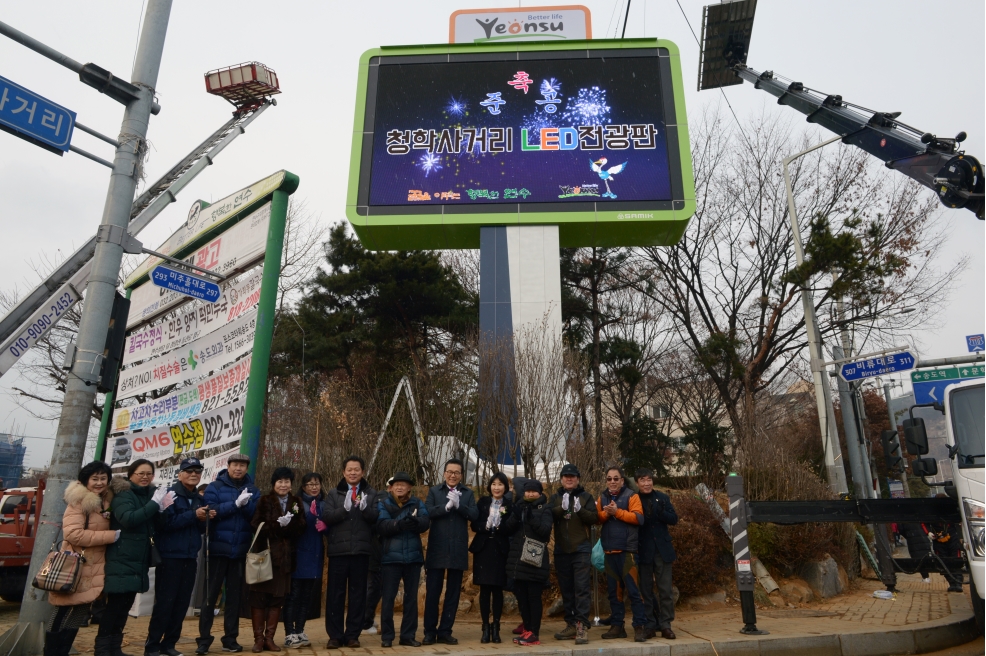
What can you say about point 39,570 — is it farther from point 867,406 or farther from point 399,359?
point 867,406

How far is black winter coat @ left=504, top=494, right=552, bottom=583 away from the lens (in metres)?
7.00

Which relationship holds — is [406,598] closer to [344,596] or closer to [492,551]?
[344,596]

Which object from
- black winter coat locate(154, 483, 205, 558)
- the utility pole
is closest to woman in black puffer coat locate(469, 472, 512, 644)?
black winter coat locate(154, 483, 205, 558)

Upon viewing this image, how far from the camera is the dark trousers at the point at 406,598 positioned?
6812 mm

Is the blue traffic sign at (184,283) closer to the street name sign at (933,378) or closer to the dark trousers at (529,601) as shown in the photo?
the dark trousers at (529,601)

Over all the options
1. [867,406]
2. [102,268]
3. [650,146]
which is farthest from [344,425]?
[867,406]

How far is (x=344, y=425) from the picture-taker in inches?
554

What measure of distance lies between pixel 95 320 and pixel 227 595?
114 inches

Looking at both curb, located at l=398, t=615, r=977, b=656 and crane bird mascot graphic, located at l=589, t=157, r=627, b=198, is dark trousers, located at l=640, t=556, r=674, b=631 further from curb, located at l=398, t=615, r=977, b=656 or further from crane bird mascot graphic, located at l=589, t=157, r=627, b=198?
crane bird mascot graphic, located at l=589, t=157, r=627, b=198

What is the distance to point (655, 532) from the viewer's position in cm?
754

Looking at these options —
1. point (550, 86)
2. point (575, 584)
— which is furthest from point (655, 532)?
point (550, 86)

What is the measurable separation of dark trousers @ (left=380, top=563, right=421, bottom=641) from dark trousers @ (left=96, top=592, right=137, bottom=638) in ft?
7.08

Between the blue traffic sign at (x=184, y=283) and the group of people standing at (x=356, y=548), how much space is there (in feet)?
7.97

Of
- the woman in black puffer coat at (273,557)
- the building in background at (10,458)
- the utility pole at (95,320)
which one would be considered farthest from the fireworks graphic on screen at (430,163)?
the building in background at (10,458)
